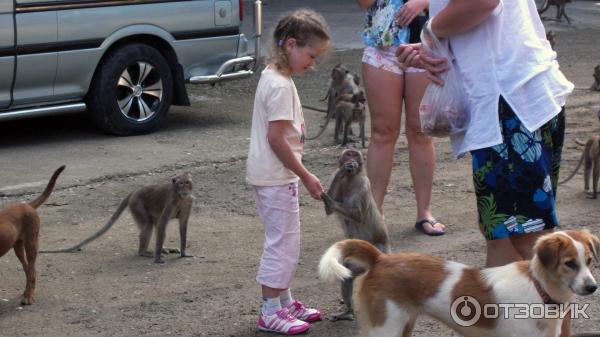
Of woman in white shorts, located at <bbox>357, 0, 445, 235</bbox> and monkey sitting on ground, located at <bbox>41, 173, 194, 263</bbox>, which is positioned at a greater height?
woman in white shorts, located at <bbox>357, 0, 445, 235</bbox>

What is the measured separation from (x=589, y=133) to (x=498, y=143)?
22.1 feet

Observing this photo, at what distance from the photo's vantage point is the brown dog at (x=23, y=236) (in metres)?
5.65

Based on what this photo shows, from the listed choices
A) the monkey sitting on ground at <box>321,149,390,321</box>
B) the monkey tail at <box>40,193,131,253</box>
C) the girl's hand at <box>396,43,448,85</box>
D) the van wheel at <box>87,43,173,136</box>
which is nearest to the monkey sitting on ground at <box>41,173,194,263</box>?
the monkey tail at <box>40,193,131,253</box>

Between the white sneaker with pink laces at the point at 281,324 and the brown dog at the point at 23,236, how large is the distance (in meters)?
1.41

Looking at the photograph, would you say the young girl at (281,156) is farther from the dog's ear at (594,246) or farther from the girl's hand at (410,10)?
the dog's ear at (594,246)

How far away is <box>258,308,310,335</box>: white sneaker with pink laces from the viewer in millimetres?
5219

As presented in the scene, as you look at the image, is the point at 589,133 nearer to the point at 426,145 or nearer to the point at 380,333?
the point at 426,145

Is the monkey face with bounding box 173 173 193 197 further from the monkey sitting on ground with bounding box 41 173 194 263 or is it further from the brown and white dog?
the brown and white dog

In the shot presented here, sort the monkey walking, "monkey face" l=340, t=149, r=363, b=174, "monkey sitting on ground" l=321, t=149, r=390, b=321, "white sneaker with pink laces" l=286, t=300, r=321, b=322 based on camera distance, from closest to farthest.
Result: "white sneaker with pink laces" l=286, t=300, r=321, b=322 < "monkey sitting on ground" l=321, t=149, r=390, b=321 < "monkey face" l=340, t=149, r=363, b=174 < the monkey walking

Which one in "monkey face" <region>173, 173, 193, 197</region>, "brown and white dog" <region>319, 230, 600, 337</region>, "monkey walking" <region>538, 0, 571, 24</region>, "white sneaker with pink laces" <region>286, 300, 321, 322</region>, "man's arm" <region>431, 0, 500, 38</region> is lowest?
"monkey walking" <region>538, 0, 571, 24</region>

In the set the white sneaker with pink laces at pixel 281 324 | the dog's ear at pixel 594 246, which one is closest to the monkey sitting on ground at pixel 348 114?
the white sneaker with pink laces at pixel 281 324

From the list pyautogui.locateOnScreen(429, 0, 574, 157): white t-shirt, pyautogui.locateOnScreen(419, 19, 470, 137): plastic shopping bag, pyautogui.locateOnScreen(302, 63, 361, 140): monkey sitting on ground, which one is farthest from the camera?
pyautogui.locateOnScreen(302, 63, 361, 140): monkey sitting on ground

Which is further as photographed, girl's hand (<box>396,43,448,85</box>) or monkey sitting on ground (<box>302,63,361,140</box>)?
monkey sitting on ground (<box>302,63,361,140</box>)

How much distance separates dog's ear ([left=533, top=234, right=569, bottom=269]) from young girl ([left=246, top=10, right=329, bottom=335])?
1295 millimetres
